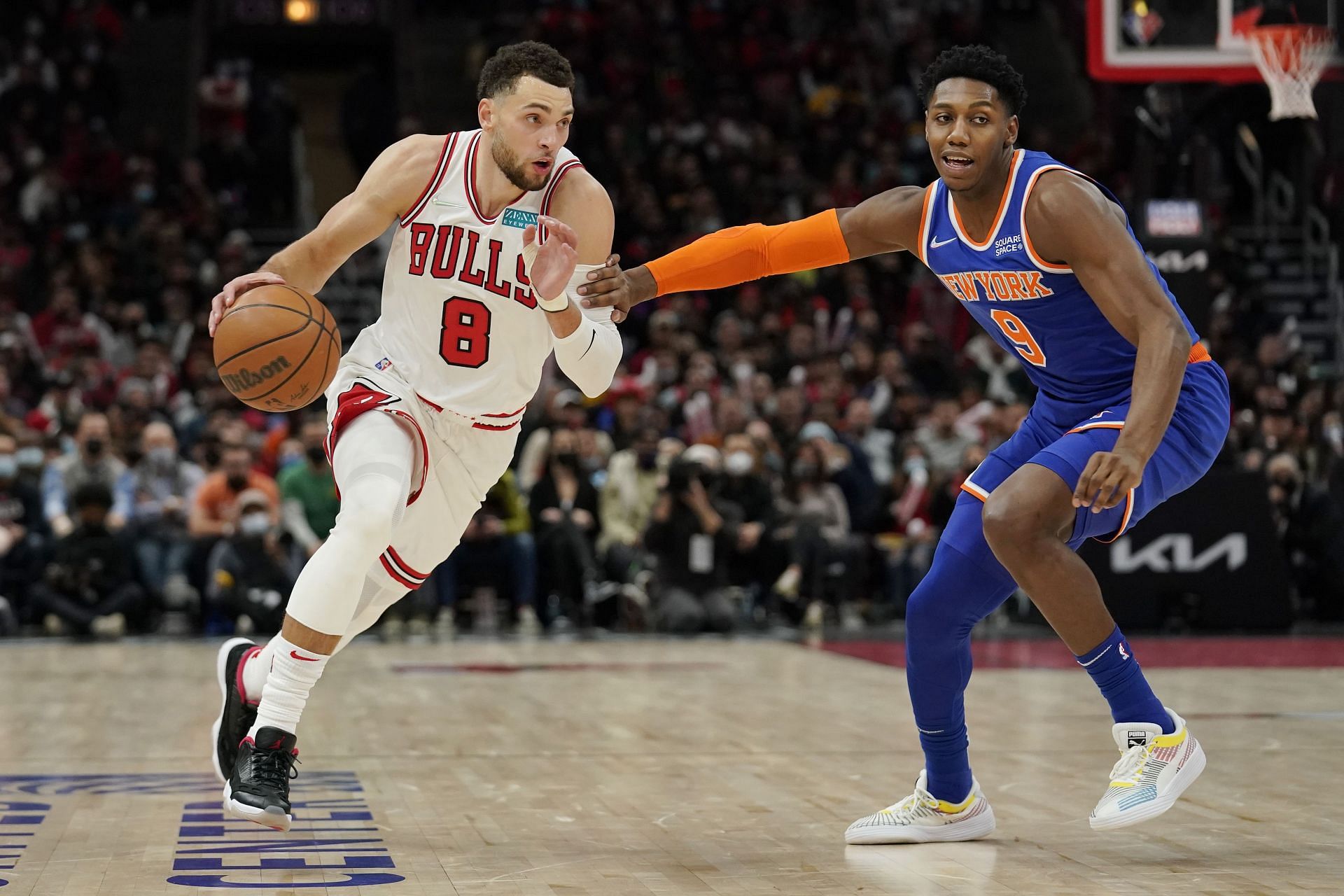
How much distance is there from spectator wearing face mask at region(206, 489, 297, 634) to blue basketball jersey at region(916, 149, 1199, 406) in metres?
8.45

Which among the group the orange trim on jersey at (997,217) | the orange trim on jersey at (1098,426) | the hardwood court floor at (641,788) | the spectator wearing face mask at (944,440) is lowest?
the hardwood court floor at (641,788)

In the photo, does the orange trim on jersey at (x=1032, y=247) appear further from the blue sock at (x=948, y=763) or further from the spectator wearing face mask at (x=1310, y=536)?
the spectator wearing face mask at (x=1310, y=536)

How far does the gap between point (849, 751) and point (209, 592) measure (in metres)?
7.41

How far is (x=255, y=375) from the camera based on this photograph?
480cm

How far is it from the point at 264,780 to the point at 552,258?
156 cm

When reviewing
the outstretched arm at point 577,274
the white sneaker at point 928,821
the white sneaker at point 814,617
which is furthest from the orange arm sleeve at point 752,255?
the white sneaker at point 814,617

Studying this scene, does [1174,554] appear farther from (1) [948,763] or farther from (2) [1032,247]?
(2) [1032,247]

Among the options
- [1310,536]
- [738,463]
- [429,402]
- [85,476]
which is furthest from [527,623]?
[429,402]

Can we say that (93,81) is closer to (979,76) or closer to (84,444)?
(84,444)

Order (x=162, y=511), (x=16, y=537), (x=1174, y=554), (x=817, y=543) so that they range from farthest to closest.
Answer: (x=817, y=543) → (x=162, y=511) → (x=16, y=537) → (x=1174, y=554)

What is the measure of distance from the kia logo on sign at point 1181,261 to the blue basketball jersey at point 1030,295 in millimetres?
7280

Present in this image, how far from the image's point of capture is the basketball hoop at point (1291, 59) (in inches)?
389

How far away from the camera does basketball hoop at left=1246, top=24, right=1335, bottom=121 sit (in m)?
9.88

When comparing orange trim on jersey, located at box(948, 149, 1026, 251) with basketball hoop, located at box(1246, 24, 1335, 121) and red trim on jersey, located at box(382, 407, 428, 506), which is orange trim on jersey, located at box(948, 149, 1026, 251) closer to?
red trim on jersey, located at box(382, 407, 428, 506)
